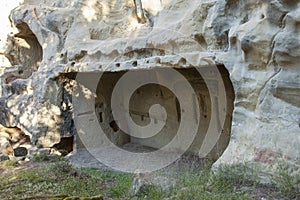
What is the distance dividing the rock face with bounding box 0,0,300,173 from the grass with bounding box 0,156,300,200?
30 cm

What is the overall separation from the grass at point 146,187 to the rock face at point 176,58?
0.30 meters

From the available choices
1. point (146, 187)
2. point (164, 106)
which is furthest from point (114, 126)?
point (146, 187)

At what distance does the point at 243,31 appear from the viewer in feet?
14.1

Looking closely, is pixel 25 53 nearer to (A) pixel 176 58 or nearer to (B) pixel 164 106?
(B) pixel 164 106

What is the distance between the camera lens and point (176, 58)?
18.6ft

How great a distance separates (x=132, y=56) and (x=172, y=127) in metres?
2.51

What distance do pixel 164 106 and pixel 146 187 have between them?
4599 millimetres

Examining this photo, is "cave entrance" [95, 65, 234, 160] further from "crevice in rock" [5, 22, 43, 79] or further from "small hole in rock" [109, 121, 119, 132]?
"crevice in rock" [5, 22, 43, 79]

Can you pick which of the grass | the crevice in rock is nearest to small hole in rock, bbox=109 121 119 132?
the grass

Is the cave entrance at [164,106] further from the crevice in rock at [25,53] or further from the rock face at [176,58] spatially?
the crevice in rock at [25,53]

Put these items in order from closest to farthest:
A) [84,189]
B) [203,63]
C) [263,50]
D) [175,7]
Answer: [263,50] < [84,189] < [203,63] < [175,7]

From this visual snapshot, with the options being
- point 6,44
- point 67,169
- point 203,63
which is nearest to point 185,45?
point 203,63

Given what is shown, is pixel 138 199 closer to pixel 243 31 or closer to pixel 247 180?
pixel 247 180

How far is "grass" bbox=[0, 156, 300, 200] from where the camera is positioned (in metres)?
3.44
